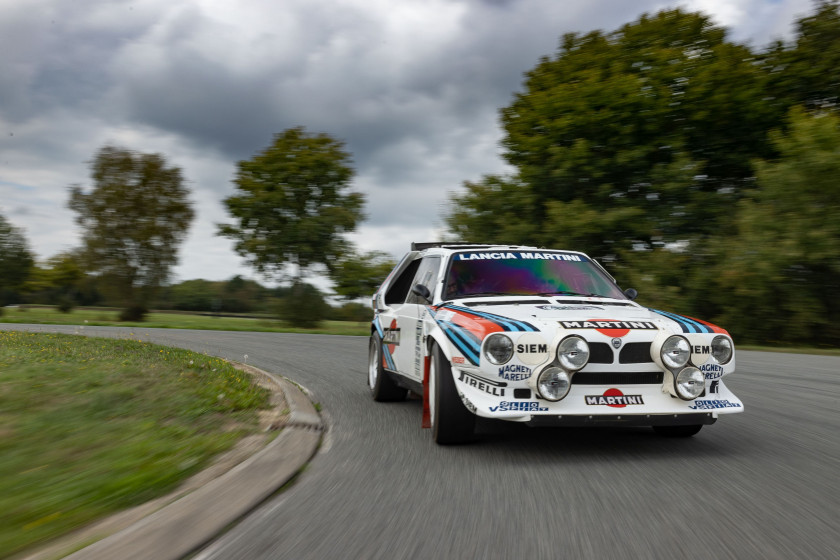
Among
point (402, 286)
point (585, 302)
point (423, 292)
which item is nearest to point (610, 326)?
point (585, 302)

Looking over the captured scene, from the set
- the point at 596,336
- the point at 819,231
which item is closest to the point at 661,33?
the point at 819,231

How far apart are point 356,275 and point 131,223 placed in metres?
12.6

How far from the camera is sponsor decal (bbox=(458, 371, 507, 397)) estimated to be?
192 inches

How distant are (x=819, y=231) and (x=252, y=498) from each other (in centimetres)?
1994

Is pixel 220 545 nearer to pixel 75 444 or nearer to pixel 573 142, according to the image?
pixel 75 444

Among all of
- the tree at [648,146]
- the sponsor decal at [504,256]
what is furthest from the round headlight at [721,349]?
the tree at [648,146]

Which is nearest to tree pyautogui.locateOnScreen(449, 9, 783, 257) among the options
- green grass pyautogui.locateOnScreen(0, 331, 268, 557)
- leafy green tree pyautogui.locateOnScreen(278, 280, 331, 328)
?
leafy green tree pyautogui.locateOnScreen(278, 280, 331, 328)

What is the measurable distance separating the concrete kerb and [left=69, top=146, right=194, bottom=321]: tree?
36.8 m

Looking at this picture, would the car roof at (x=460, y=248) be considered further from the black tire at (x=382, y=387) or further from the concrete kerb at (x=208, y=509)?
the concrete kerb at (x=208, y=509)

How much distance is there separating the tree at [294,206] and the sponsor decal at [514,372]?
33.1 meters

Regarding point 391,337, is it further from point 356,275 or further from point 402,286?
point 356,275

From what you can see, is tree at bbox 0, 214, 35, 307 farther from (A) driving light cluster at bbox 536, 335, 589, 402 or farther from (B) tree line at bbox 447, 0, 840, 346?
(A) driving light cluster at bbox 536, 335, 589, 402

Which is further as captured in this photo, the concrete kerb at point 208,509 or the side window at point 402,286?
the side window at point 402,286

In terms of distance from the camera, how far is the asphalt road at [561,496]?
3.16m
